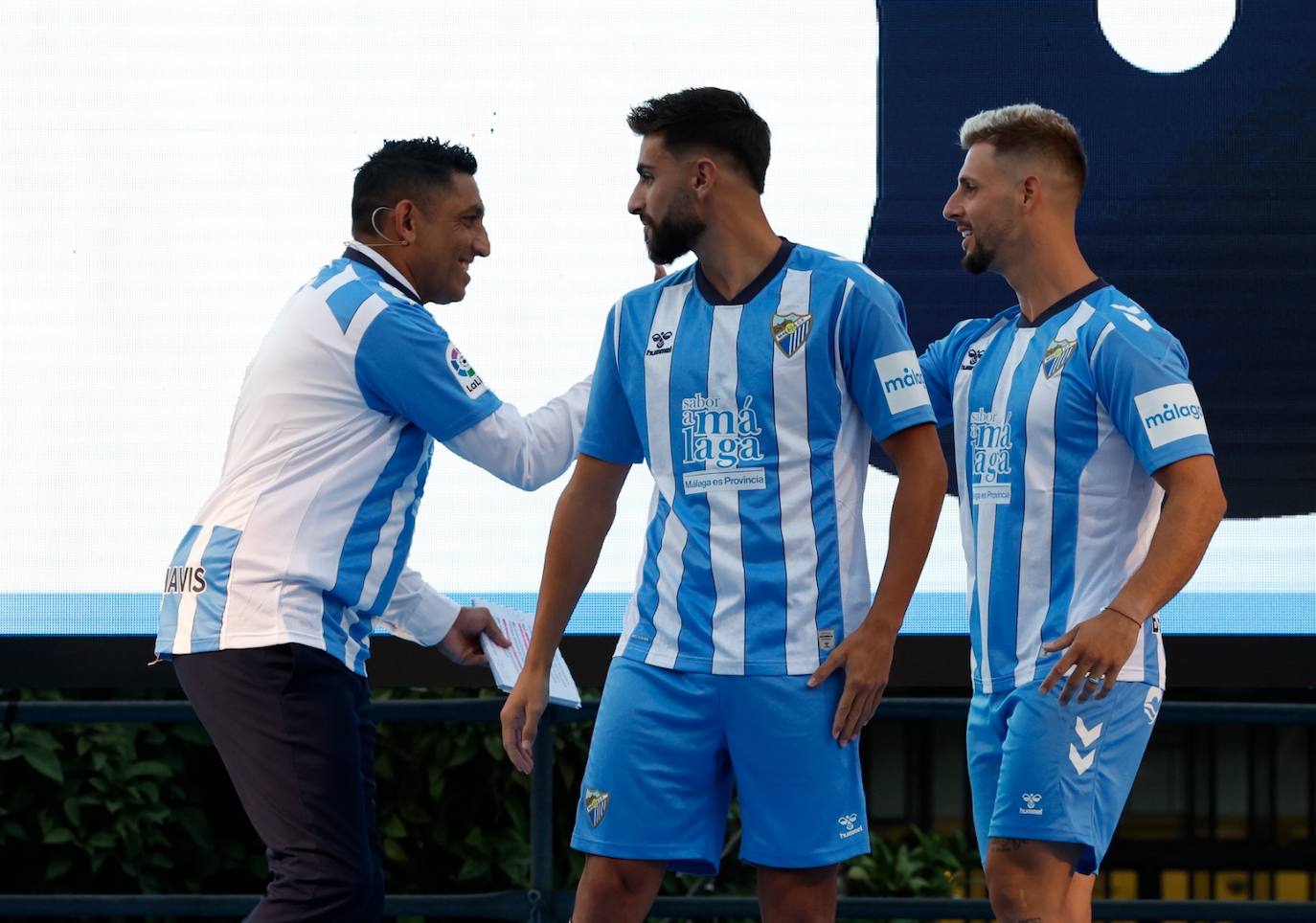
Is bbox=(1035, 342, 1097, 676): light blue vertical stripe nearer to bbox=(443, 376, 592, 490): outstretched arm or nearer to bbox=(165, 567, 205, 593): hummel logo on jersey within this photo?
bbox=(443, 376, 592, 490): outstretched arm

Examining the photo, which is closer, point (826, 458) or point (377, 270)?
point (826, 458)

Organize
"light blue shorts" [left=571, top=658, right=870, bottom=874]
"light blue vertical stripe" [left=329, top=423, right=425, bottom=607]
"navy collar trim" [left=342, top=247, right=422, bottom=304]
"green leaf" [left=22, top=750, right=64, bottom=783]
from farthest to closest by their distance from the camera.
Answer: "green leaf" [left=22, top=750, right=64, bottom=783], "navy collar trim" [left=342, top=247, right=422, bottom=304], "light blue vertical stripe" [left=329, top=423, right=425, bottom=607], "light blue shorts" [left=571, top=658, right=870, bottom=874]

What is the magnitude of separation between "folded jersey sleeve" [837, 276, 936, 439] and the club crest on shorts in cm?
81

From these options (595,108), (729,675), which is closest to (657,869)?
(729,675)

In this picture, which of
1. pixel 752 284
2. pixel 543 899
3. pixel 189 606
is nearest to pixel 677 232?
pixel 752 284

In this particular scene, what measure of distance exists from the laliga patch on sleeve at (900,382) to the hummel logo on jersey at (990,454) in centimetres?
27

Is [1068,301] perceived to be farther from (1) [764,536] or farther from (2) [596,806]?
(2) [596,806]

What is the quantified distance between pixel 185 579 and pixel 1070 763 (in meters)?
1.69

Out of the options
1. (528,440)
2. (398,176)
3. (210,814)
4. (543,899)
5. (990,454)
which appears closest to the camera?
(990,454)

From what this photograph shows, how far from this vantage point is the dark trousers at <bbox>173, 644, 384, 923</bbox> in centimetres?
312

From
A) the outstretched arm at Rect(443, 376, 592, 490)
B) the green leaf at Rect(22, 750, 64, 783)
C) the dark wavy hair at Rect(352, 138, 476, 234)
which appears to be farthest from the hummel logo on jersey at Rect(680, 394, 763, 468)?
the green leaf at Rect(22, 750, 64, 783)

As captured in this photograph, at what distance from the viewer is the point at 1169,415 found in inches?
120

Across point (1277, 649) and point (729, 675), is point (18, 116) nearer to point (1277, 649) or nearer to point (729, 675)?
point (729, 675)

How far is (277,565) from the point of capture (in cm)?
327
